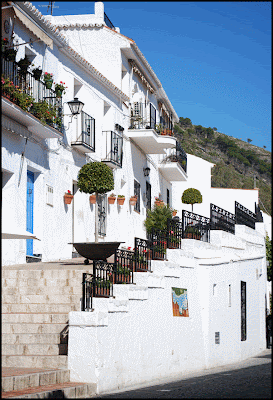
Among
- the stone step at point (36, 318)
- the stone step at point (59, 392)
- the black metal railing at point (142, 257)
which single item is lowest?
the stone step at point (59, 392)

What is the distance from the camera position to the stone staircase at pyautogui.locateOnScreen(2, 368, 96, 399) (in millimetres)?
8727

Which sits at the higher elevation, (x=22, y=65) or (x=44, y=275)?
(x=22, y=65)

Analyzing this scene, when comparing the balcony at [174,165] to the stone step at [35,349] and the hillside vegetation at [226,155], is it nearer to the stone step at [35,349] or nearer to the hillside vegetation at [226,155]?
the stone step at [35,349]

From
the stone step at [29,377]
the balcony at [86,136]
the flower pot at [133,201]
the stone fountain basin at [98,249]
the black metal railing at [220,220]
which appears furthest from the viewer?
the flower pot at [133,201]

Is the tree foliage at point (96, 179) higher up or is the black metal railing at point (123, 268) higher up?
the tree foliage at point (96, 179)

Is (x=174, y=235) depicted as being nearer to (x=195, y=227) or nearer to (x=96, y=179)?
(x=195, y=227)

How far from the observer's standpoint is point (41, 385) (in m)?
9.48

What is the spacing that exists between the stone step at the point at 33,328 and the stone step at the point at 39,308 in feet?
1.87

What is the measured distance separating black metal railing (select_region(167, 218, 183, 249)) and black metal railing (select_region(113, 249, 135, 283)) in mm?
2348

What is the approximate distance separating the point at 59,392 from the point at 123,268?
12.8 ft

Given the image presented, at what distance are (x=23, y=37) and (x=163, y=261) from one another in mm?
6764

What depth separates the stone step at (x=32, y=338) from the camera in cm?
1089

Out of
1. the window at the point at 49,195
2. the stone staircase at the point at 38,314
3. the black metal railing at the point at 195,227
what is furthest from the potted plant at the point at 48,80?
the stone staircase at the point at 38,314

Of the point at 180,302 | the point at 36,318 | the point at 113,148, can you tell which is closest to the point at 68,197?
the point at 113,148
